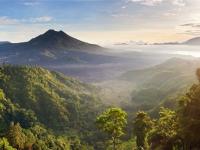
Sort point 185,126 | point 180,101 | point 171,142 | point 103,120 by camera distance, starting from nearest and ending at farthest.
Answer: point 185,126 → point 180,101 → point 171,142 → point 103,120

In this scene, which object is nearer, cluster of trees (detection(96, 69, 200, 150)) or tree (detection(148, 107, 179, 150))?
cluster of trees (detection(96, 69, 200, 150))

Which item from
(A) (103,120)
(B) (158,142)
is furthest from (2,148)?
(B) (158,142)

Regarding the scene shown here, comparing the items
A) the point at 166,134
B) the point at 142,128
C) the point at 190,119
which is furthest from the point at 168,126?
the point at 190,119

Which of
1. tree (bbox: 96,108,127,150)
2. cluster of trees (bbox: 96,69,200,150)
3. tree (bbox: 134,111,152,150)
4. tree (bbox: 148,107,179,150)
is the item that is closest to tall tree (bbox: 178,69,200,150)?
cluster of trees (bbox: 96,69,200,150)

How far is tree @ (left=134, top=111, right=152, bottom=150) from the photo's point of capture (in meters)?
127

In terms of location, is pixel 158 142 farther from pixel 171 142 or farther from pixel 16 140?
pixel 16 140

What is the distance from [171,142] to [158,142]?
1462cm

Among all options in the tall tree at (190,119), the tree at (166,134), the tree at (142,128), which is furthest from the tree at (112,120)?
the tall tree at (190,119)

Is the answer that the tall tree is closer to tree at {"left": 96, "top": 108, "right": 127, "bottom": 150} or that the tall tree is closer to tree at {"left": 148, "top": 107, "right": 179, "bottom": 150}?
tree at {"left": 148, "top": 107, "right": 179, "bottom": 150}

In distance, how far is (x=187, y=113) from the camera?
Result: 275 ft

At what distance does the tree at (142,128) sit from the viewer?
127000mm

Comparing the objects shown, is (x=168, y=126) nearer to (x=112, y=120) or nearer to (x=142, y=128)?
(x=112, y=120)

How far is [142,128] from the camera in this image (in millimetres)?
127688

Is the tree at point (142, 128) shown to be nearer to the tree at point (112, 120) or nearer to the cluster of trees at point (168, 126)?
the cluster of trees at point (168, 126)
